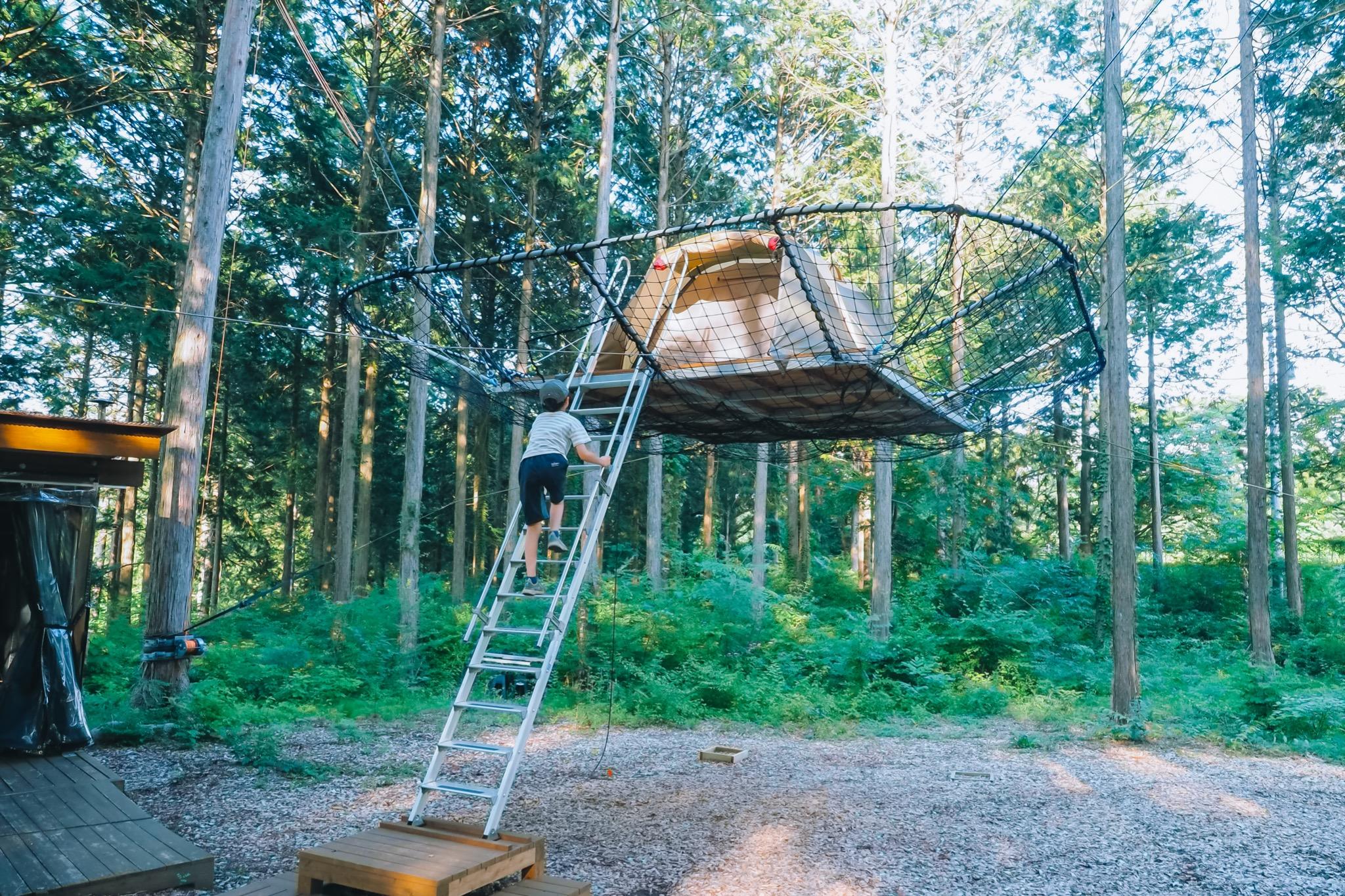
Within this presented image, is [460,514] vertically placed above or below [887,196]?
below

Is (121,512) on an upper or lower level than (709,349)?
lower

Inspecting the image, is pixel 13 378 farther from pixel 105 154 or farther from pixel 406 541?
pixel 406 541

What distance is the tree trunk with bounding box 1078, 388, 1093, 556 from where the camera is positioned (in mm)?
23453

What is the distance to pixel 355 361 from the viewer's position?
15289mm

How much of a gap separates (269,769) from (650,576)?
365 inches

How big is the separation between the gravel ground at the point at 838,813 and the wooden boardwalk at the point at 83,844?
1.19 ft

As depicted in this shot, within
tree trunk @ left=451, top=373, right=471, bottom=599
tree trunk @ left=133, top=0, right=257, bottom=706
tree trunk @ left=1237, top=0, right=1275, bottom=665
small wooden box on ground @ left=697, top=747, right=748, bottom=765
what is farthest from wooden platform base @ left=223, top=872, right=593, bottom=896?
tree trunk @ left=1237, top=0, right=1275, bottom=665

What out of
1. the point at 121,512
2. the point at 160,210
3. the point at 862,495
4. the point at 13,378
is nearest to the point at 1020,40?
the point at 862,495

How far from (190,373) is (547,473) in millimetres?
4889

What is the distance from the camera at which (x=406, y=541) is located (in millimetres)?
13055

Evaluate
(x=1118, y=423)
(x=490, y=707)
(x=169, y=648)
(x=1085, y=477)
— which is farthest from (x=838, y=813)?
(x=1085, y=477)

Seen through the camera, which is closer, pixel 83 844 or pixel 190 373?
pixel 83 844

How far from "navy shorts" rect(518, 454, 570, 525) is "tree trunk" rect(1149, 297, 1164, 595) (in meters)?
18.7

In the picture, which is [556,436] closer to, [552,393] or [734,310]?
[552,393]
